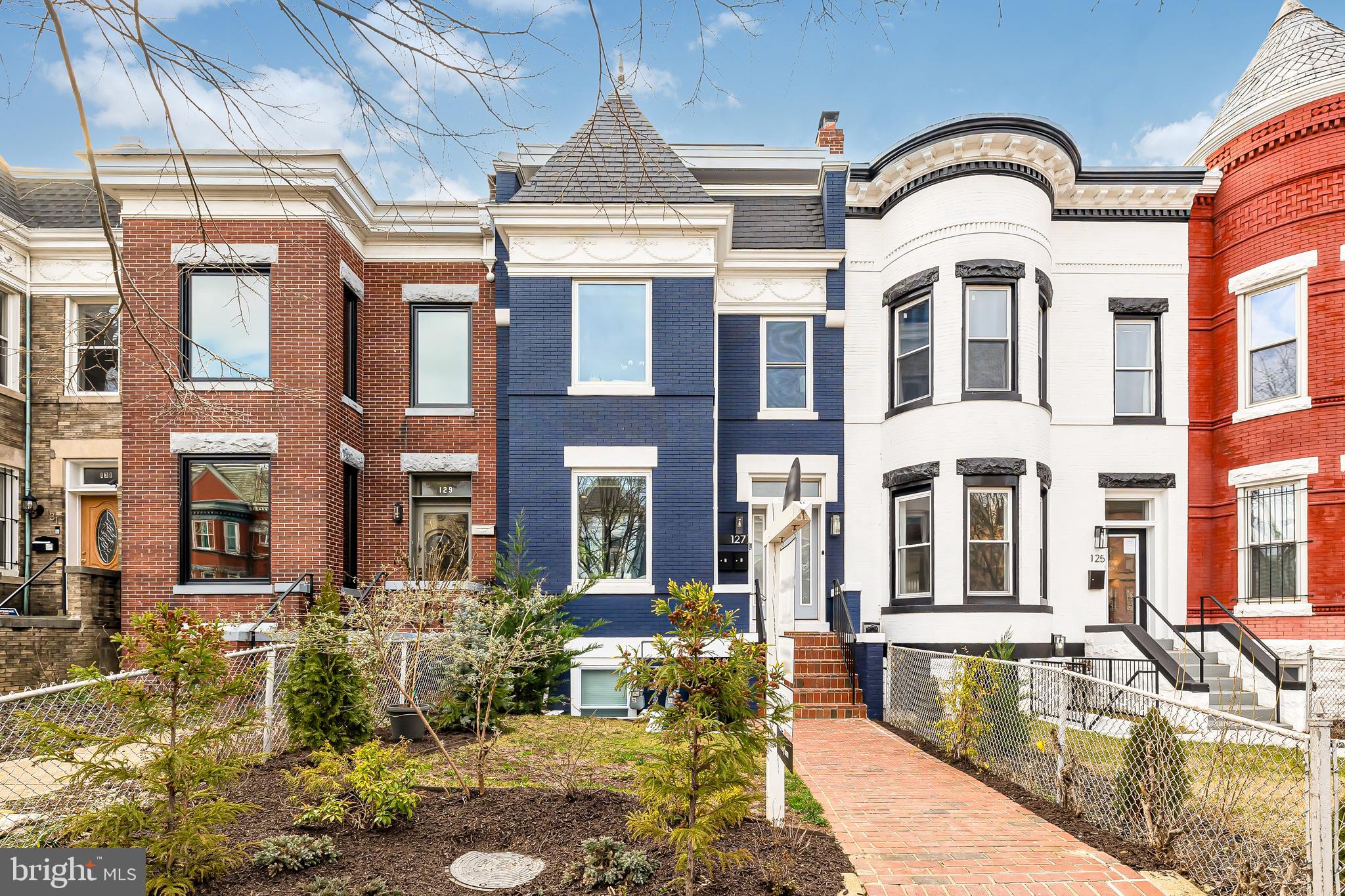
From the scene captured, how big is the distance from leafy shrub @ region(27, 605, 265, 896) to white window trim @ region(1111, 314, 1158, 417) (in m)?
14.2

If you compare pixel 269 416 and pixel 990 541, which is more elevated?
pixel 269 416

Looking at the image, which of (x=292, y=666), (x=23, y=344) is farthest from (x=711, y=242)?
(x=23, y=344)

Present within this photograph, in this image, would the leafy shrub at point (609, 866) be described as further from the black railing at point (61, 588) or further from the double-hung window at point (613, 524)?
the black railing at point (61, 588)

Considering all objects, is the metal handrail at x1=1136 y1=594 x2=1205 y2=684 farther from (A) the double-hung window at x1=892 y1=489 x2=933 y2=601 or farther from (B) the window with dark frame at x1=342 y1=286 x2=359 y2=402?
(B) the window with dark frame at x1=342 y1=286 x2=359 y2=402

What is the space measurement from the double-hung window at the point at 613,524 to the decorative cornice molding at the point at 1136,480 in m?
7.79

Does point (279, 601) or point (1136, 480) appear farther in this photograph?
point (1136, 480)

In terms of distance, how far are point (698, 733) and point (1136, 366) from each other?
515 inches

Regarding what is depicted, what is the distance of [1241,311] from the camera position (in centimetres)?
1427

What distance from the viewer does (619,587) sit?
1295cm

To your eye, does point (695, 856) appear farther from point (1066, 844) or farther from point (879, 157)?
point (879, 157)

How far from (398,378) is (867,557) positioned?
28.8 ft

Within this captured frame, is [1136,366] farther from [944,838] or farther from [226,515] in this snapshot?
[226,515]

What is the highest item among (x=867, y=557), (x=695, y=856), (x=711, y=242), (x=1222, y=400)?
(x=711, y=242)

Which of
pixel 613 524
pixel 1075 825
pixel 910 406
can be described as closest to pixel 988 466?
pixel 910 406
